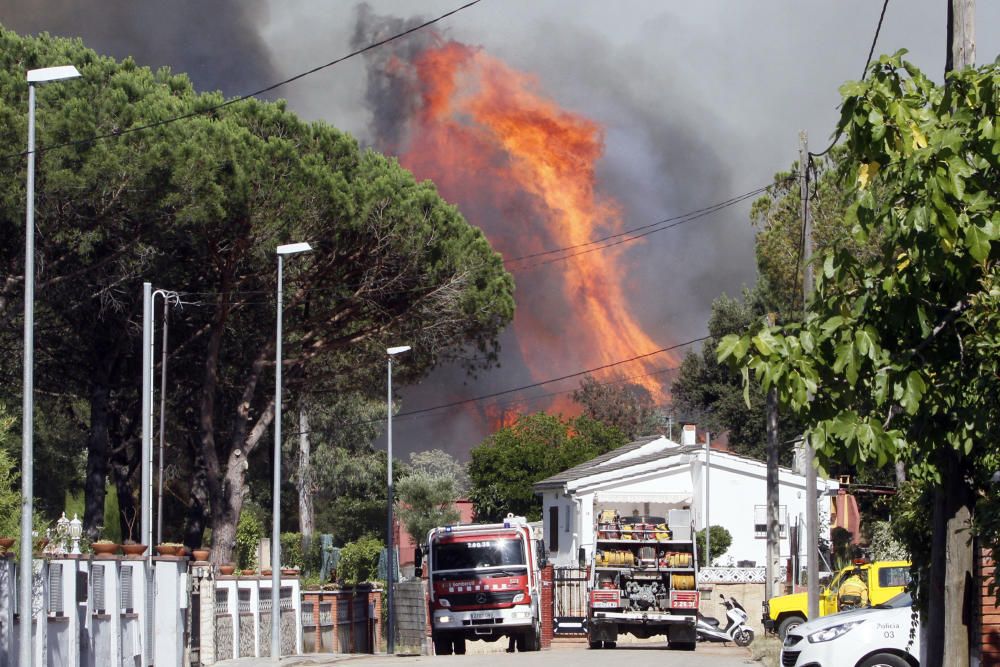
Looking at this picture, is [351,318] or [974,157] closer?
[974,157]

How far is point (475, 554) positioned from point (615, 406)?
71055 mm

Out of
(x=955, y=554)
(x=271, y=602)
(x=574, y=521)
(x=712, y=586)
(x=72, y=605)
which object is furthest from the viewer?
(x=574, y=521)

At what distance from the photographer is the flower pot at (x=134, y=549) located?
23344 mm

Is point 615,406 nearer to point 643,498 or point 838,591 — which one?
point 643,498

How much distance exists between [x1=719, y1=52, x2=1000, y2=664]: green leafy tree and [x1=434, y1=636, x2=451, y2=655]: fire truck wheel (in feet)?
82.1

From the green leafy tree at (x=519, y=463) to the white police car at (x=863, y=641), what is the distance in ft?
212

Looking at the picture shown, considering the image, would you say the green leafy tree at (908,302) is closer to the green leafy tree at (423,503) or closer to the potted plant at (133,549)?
the potted plant at (133,549)

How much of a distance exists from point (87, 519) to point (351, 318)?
10023mm

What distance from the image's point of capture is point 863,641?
16484 mm

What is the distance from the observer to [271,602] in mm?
32438

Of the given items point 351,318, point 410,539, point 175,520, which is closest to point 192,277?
point 351,318

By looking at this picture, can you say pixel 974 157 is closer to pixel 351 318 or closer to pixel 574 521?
pixel 351 318

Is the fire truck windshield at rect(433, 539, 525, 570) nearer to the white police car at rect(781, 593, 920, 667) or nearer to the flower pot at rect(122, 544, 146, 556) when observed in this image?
the flower pot at rect(122, 544, 146, 556)

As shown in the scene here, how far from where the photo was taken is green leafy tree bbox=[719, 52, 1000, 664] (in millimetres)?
8000
